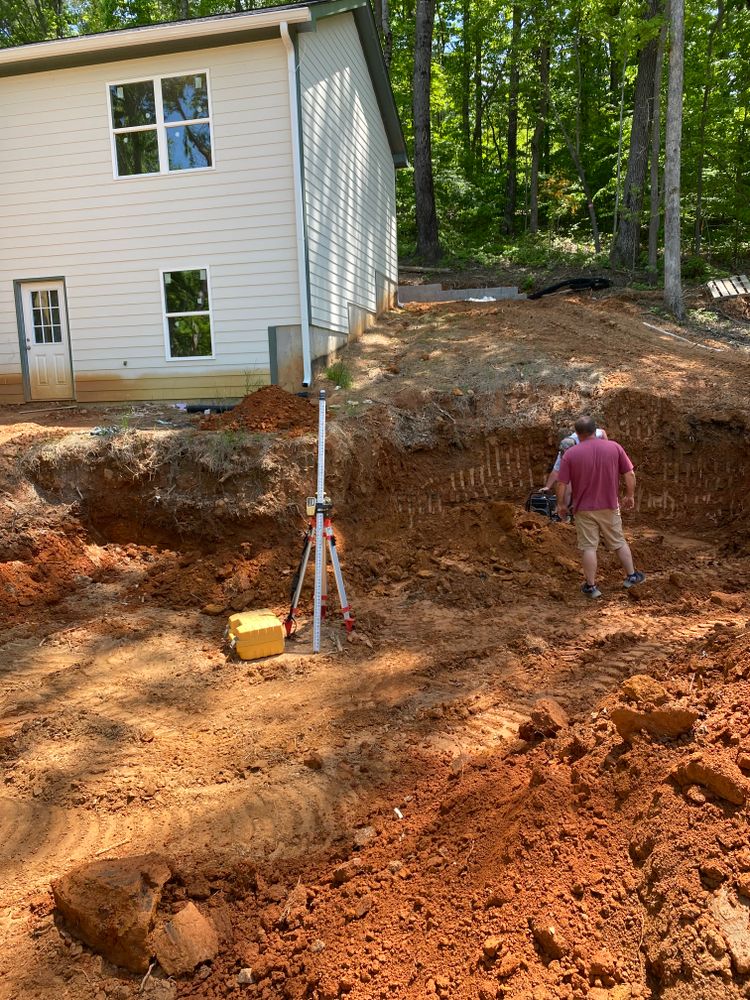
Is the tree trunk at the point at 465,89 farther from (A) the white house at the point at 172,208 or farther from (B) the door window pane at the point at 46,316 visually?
(B) the door window pane at the point at 46,316

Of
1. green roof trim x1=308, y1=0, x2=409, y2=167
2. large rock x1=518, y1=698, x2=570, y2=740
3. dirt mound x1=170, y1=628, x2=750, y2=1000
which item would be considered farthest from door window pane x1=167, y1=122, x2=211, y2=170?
dirt mound x1=170, y1=628, x2=750, y2=1000

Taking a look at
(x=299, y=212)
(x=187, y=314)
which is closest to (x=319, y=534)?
(x=299, y=212)

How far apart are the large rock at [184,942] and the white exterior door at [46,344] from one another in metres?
12.2

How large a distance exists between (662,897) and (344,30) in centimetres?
1608

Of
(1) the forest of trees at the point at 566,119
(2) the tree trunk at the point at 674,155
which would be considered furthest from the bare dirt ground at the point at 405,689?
(1) the forest of trees at the point at 566,119

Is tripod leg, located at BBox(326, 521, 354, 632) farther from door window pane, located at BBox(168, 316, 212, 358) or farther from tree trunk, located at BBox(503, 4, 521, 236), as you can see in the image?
tree trunk, located at BBox(503, 4, 521, 236)

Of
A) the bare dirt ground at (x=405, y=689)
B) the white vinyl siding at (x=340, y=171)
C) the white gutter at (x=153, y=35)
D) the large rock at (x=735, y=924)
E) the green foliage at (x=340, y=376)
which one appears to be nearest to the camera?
the large rock at (x=735, y=924)

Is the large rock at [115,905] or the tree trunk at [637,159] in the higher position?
the tree trunk at [637,159]

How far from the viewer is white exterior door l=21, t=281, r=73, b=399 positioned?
13.8m

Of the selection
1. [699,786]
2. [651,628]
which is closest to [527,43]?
[651,628]

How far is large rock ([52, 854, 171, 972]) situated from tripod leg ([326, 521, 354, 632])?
11.5ft

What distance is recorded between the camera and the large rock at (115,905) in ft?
11.2

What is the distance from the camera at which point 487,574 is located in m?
8.76

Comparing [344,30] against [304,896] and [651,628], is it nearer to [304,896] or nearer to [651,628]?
[651,628]
